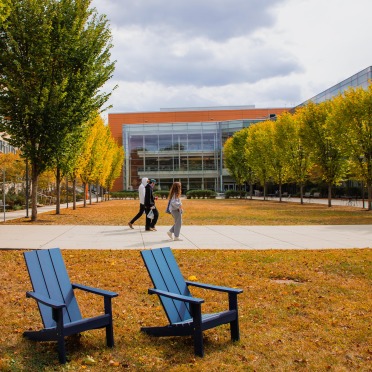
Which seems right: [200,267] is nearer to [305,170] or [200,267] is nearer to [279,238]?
[279,238]

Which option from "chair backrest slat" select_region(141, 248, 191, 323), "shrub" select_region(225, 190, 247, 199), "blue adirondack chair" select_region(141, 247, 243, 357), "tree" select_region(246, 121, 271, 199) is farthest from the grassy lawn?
"shrub" select_region(225, 190, 247, 199)

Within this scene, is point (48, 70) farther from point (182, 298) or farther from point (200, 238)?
point (182, 298)

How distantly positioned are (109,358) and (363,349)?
8.40ft

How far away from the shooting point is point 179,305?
493 cm

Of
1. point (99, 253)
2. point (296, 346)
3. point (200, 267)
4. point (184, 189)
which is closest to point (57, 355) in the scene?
point (296, 346)

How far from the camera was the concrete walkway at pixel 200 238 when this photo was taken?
11.9m

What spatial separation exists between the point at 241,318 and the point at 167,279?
1.21 meters

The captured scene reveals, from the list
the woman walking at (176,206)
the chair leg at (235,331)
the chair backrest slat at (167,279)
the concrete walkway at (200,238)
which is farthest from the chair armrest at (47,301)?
the woman walking at (176,206)

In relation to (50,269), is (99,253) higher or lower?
lower

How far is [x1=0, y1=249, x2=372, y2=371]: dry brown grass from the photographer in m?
4.28

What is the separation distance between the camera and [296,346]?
4699 mm

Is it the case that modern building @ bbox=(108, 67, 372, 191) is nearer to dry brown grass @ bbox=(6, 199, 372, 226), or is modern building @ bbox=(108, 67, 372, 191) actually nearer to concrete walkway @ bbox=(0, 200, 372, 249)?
dry brown grass @ bbox=(6, 199, 372, 226)

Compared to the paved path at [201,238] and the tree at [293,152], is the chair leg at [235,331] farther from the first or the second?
the tree at [293,152]

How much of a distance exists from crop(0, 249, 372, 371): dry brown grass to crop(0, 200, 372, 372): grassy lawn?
0.03 ft
